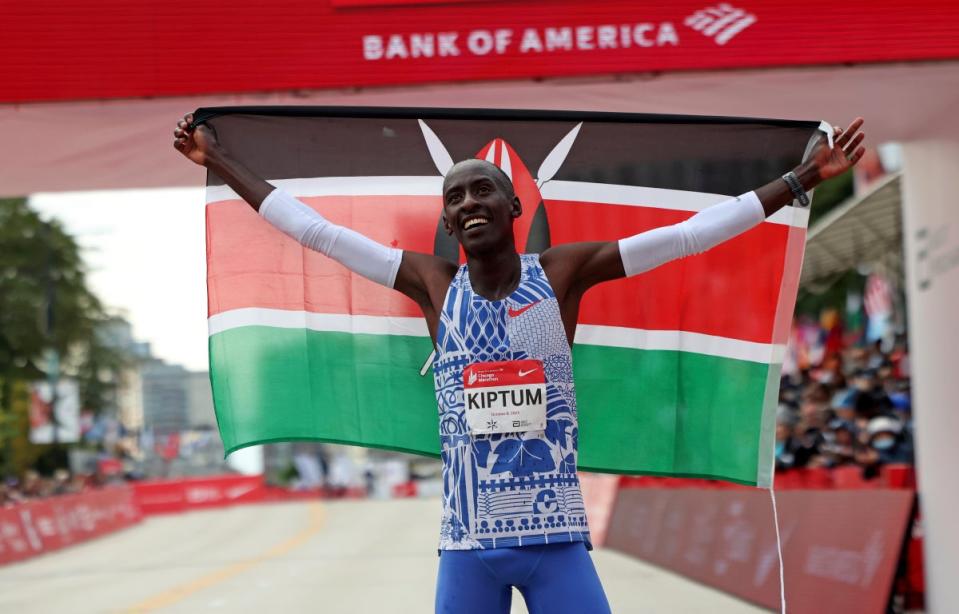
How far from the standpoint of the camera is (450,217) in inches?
170

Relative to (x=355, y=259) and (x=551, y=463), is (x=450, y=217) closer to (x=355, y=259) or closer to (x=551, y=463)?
(x=355, y=259)

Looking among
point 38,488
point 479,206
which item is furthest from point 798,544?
point 38,488

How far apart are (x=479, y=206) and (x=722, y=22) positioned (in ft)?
13.5

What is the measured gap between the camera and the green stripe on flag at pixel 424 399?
575 centimetres

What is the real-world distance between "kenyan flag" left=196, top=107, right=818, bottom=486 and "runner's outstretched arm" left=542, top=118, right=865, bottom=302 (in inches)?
39.4

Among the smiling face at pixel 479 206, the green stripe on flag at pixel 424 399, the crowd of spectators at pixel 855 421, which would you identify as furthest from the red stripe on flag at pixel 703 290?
the crowd of spectators at pixel 855 421

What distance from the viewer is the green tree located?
158 ft

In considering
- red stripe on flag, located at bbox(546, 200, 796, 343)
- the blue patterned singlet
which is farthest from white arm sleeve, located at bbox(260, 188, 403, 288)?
red stripe on flag, located at bbox(546, 200, 796, 343)

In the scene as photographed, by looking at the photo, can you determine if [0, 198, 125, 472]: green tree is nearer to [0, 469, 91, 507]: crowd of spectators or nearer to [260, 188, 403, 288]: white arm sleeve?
[0, 469, 91, 507]: crowd of spectators

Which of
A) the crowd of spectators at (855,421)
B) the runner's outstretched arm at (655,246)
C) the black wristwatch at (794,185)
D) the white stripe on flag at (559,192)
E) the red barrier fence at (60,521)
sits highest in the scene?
the white stripe on flag at (559,192)

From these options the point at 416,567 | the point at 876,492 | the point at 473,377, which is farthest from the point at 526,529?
the point at 416,567

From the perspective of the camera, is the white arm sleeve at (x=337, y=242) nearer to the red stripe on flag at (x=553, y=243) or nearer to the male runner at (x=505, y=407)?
the male runner at (x=505, y=407)

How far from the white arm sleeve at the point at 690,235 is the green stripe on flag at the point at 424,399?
1.46 meters

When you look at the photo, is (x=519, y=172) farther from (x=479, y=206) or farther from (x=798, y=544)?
(x=798, y=544)
